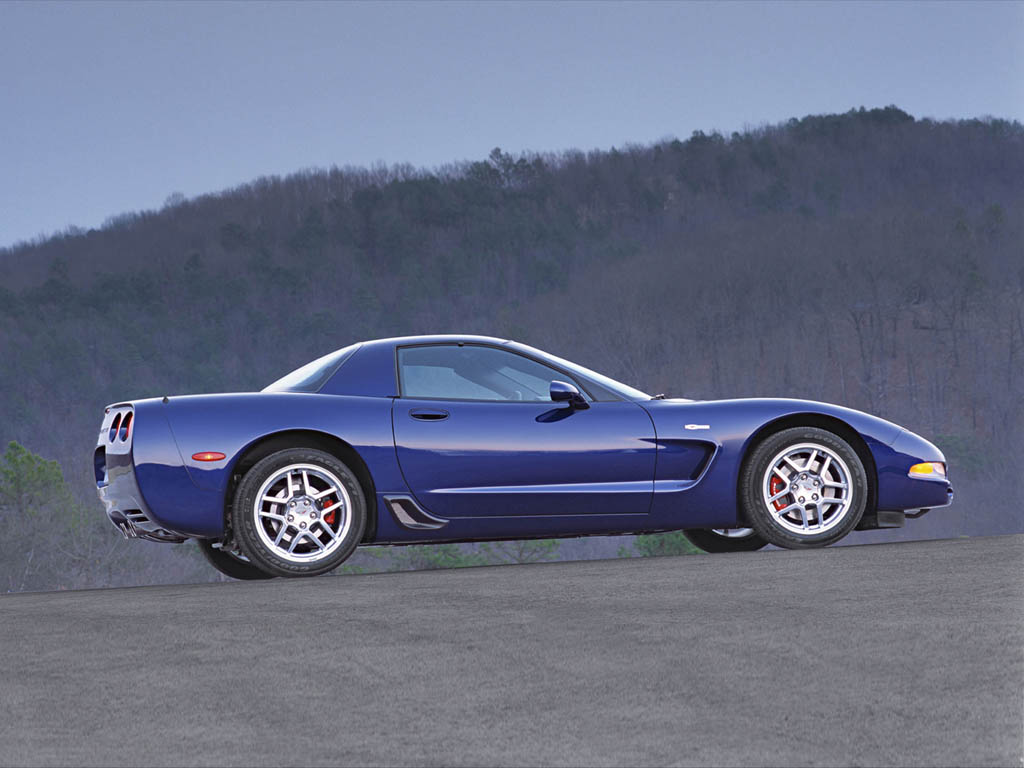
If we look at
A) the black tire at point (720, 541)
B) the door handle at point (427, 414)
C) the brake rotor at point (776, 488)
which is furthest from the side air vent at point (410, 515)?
the black tire at point (720, 541)

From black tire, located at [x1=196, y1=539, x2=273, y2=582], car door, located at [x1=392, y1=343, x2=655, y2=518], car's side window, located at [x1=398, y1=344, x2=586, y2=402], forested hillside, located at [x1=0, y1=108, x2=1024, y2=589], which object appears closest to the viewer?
car door, located at [x1=392, y1=343, x2=655, y2=518]

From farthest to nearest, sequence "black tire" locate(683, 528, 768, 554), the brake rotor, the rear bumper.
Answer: "black tire" locate(683, 528, 768, 554)
the brake rotor
the rear bumper

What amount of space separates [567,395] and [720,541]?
2.20 m

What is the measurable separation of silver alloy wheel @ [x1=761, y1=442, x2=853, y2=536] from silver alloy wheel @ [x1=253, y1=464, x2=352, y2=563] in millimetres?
2502

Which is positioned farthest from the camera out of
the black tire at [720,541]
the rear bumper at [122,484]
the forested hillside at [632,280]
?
the forested hillside at [632,280]

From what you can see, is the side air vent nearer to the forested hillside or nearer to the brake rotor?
the brake rotor

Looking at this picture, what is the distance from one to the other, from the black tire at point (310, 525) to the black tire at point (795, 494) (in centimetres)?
226

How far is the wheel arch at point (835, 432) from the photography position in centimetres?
805

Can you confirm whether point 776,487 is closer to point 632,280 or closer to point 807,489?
point 807,489

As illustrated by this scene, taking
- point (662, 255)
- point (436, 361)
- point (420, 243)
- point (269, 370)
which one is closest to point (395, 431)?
point (436, 361)

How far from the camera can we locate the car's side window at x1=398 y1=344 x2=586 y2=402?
786 cm

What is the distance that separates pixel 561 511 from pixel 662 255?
14970cm

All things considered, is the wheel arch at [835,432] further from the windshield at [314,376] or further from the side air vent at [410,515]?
the windshield at [314,376]

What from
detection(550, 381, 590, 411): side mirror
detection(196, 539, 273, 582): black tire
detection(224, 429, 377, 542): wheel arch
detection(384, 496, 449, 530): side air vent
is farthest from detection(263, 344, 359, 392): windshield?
detection(196, 539, 273, 582): black tire
